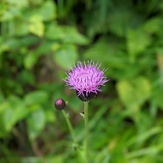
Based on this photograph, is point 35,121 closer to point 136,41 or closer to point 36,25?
point 36,25

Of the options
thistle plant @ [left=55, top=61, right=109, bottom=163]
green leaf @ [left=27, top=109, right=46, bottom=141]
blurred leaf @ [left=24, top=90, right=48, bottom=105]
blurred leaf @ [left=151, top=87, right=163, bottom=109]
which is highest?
blurred leaf @ [left=24, top=90, right=48, bottom=105]

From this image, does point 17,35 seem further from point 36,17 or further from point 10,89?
point 10,89

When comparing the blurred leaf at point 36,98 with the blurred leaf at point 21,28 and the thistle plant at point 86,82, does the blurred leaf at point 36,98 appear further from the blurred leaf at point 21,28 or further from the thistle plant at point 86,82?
the thistle plant at point 86,82

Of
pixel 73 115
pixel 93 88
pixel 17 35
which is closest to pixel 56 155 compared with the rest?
pixel 73 115

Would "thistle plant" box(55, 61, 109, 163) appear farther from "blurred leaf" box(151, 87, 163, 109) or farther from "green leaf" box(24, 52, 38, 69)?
"blurred leaf" box(151, 87, 163, 109)

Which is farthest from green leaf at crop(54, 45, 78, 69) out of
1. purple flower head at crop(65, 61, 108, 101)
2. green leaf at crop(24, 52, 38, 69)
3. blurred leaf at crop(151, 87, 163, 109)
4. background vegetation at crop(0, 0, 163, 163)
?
purple flower head at crop(65, 61, 108, 101)

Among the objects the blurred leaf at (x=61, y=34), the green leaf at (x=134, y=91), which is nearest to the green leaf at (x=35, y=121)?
the blurred leaf at (x=61, y=34)
